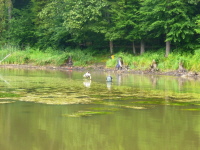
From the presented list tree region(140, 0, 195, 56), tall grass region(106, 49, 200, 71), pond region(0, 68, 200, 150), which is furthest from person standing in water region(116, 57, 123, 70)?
pond region(0, 68, 200, 150)

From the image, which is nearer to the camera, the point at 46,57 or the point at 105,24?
the point at 105,24

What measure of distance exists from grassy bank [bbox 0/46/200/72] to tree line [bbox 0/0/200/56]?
155cm

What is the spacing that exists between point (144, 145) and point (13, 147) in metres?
2.62

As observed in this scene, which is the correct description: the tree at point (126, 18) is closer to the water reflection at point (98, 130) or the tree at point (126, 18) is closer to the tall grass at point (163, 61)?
the tall grass at point (163, 61)

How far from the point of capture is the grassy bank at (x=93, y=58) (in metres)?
30.2

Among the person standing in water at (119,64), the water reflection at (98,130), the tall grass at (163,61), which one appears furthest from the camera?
the person standing in water at (119,64)

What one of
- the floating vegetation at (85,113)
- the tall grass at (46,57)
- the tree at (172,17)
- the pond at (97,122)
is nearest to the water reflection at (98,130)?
the pond at (97,122)

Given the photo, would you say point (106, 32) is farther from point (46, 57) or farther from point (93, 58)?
point (46, 57)

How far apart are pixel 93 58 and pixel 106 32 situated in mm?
3129

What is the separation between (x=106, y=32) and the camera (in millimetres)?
38875

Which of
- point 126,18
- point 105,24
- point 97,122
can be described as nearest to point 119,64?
point 126,18

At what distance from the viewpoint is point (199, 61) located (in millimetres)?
28297

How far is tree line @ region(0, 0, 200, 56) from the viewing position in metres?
31.6

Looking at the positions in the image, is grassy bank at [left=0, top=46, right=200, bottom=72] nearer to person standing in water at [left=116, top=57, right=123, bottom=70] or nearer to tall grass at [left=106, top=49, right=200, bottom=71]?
tall grass at [left=106, top=49, right=200, bottom=71]
